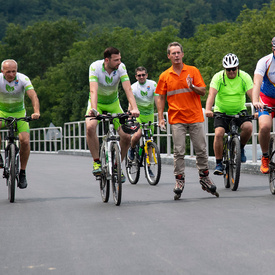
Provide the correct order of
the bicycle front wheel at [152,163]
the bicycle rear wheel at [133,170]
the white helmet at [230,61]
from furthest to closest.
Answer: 1. the bicycle rear wheel at [133,170]
2. the bicycle front wheel at [152,163]
3. the white helmet at [230,61]

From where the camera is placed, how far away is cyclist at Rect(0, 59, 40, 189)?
906 centimetres

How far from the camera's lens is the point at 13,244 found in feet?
18.5

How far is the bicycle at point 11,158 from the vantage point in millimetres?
8766

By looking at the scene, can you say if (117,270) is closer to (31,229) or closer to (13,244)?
(13,244)

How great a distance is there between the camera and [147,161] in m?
11.3

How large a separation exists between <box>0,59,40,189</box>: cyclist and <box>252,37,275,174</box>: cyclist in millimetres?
2739

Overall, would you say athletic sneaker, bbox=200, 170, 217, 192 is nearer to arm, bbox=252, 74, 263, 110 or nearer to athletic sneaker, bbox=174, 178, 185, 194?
athletic sneaker, bbox=174, 178, 185, 194

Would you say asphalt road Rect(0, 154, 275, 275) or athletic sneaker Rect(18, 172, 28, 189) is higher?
athletic sneaker Rect(18, 172, 28, 189)

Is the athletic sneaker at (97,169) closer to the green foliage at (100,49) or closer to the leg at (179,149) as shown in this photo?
the leg at (179,149)

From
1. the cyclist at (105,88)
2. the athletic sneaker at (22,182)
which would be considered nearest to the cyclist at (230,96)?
the cyclist at (105,88)

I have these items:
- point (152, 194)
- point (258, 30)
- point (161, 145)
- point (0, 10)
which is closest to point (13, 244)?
point (152, 194)

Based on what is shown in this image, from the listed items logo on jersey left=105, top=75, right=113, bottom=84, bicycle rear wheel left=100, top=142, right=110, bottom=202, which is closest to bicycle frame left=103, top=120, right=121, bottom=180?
bicycle rear wheel left=100, top=142, right=110, bottom=202

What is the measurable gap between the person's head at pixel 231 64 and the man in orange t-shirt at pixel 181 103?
111cm

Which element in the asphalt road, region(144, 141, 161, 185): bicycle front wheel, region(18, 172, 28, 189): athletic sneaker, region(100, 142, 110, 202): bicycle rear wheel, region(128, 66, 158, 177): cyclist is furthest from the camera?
region(128, 66, 158, 177): cyclist
